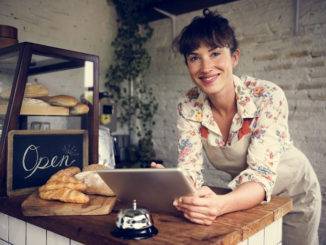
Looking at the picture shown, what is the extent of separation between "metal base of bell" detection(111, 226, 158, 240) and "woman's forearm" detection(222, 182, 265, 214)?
11.0 inches

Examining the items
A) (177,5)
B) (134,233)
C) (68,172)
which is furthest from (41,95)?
(177,5)

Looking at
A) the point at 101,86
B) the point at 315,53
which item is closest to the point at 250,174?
the point at 315,53

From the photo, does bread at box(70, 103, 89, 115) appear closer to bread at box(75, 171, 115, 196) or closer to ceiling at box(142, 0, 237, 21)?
bread at box(75, 171, 115, 196)

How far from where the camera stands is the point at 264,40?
2.90 m

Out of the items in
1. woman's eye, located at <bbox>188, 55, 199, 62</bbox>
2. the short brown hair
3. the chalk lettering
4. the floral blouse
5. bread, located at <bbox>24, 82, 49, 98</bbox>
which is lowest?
the chalk lettering

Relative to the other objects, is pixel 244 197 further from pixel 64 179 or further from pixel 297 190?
pixel 297 190

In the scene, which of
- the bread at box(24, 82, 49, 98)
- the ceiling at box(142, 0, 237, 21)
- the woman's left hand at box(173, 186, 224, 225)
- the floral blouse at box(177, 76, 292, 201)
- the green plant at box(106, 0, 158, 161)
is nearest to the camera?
the woman's left hand at box(173, 186, 224, 225)

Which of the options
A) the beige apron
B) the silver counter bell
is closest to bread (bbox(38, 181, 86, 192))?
the silver counter bell

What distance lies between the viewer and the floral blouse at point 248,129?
1205mm

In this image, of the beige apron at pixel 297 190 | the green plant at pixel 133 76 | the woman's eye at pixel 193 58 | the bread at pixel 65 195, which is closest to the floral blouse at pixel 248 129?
the beige apron at pixel 297 190

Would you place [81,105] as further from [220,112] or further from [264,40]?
[264,40]

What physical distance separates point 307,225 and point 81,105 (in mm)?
1286

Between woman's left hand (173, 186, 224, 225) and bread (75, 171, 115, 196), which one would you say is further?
bread (75, 171, 115, 196)

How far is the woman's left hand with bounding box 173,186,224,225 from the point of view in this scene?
0.87 metres
